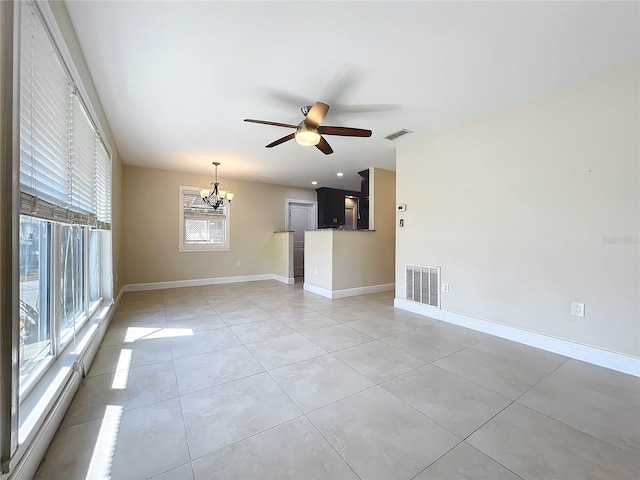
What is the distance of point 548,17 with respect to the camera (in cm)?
166

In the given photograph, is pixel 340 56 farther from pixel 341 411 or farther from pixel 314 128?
pixel 341 411

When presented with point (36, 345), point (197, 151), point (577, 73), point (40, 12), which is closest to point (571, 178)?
point (577, 73)

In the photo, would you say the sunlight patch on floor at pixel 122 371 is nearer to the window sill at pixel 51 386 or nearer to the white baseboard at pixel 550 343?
the window sill at pixel 51 386

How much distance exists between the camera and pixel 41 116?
1.41m

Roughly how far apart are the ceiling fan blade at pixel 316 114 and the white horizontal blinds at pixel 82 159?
5.72ft

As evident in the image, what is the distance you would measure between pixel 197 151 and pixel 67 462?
3.93m

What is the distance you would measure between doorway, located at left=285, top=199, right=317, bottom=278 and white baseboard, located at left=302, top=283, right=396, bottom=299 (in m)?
1.85

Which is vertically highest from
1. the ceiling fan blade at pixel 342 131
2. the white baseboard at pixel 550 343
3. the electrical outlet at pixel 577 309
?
the ceiling fan blade at pixel 342 131

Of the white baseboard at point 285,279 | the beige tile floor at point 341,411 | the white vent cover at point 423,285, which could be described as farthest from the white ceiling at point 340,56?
the white baseboard at point 285,279

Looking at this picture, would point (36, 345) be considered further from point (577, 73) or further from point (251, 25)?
point (577, 73)

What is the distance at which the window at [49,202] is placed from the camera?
1271 millimetres

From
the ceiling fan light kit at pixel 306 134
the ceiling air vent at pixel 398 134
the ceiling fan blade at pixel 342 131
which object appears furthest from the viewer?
the ceiling air vent at pixel 398 134

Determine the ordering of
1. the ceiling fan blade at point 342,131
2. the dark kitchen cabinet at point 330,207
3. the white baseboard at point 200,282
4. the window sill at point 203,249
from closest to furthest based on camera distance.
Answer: the ceiling fan blade at point 342,131 → the white baseboard at point 200,282 → the window sill at point 203,249 → the dark kitchen cabinet at point 330,207

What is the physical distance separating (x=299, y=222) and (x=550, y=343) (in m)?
5.65
